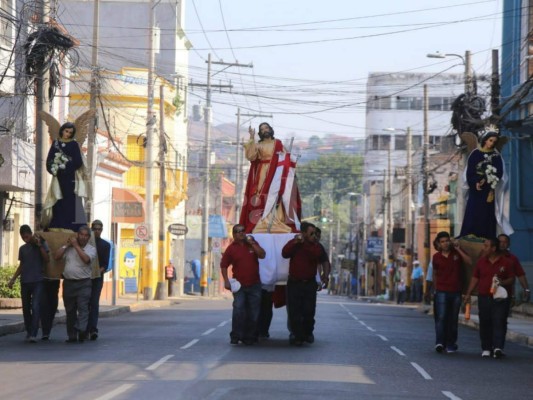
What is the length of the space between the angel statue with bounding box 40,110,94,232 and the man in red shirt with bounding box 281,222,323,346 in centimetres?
383

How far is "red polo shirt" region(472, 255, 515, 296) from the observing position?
64.3 feet

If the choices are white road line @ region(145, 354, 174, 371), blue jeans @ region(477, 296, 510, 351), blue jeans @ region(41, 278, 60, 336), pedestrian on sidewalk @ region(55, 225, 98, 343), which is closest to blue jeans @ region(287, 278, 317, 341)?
blue jeans @ region(477, 296, 510, 351)

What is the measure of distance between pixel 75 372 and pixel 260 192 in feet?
23.6

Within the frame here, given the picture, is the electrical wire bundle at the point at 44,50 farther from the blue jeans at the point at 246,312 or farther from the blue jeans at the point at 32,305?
the blue jeans at the point at 246,312

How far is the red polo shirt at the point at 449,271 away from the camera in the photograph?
65.6ft

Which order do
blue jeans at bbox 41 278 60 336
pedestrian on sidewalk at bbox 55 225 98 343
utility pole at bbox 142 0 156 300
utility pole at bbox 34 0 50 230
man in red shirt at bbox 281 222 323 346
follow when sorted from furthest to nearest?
utility pole at bbox 142 0 156 300 → utility pole at bbox 34 0 50 230 → blue jeans at bbox 41 278 60 336 → pedestrian on sidewalk at bbox 55 225 98 343 → man in red shirt at bbox 281 222 323 346

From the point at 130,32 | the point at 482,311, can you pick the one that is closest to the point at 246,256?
the point at 482,311

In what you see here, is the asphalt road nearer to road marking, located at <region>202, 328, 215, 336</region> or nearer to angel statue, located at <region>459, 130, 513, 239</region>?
road marking, located at <region>202, 328, 215, 336</region>

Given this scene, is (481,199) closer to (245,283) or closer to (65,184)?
(245,283)

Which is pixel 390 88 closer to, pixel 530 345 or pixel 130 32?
pixel 130 32

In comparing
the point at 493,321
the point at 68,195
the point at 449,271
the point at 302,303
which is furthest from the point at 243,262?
the point at 493,321

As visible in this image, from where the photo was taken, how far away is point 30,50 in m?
26.4

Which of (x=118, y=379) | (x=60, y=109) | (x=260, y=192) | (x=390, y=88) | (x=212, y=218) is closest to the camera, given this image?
(x=118, y=379)

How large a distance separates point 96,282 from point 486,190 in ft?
22.7
